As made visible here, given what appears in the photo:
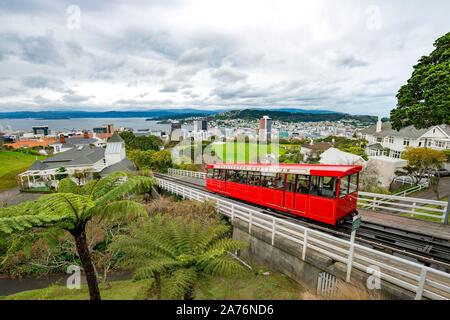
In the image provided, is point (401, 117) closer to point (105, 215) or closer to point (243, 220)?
point (243, 220)

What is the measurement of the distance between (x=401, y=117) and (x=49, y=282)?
768 inches

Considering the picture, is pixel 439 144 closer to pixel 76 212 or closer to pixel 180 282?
pixel 180 282

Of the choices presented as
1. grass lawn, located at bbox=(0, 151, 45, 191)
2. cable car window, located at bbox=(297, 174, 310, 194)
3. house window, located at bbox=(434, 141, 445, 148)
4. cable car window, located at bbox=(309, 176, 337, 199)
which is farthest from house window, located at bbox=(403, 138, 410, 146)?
grass lawn, located at bbox=(0, 151, 45, 191)

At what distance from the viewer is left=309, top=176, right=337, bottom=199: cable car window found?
8.34 meters

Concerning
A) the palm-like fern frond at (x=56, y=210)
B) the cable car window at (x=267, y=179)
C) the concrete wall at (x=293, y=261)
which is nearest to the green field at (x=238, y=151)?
the cable car window at (x=267, y=179)

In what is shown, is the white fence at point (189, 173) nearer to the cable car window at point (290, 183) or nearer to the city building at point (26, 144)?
the cable car window at point (290, 183)

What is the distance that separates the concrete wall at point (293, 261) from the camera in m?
5.43

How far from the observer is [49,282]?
42.5ft

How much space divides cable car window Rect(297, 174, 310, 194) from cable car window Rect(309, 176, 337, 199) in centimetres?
19

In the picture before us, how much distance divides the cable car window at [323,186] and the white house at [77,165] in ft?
93.1

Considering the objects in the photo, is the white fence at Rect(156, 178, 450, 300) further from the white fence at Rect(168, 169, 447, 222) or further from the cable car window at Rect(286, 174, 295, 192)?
the white fence at Rect(168, 169, 447, 222)

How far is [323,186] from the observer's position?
8648 mm

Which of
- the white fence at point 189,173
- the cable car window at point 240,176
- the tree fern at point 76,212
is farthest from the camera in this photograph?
the white fence at point 189,173

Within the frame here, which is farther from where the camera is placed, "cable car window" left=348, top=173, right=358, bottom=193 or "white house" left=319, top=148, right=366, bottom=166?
"white house" left=319, top=148, right=366, bottom=166
